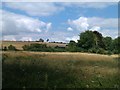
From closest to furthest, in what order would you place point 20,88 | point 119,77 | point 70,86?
1. point 20,88
2. point 70,86
3. point 119,77

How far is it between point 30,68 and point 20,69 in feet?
1.50

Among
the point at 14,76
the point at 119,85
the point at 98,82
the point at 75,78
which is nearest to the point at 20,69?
the point at 14,76

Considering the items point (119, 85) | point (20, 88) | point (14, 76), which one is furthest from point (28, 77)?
point (119, 85)

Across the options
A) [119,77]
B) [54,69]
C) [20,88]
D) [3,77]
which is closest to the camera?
[20,88]

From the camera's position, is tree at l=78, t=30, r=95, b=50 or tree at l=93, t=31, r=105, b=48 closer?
tree at l=93, t=31, r=105, b=48

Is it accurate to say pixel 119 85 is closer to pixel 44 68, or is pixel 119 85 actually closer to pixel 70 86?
pixel 70 86

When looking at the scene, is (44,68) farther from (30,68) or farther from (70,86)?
(70,86)

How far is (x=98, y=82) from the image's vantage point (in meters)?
10.7

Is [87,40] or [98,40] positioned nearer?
[98,40]

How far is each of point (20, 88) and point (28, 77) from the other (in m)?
1.45

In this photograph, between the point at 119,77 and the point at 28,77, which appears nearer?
the point at 28,77

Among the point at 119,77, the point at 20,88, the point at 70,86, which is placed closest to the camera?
the point at 20,88

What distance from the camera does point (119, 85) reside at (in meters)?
10.3

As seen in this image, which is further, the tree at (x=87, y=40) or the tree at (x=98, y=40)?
the tree at (x=87, y=40)
